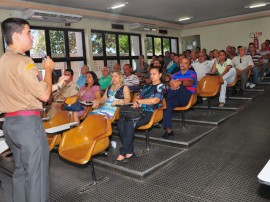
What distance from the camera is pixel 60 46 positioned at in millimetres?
7266

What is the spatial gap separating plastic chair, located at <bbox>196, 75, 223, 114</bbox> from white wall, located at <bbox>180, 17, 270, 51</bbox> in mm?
6640

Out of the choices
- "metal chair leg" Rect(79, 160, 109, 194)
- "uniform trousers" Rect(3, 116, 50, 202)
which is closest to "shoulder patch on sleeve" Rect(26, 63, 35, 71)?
"uniform trousers" Rect(3, 116, 50, 202)

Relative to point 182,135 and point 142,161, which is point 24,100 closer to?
point 142,161

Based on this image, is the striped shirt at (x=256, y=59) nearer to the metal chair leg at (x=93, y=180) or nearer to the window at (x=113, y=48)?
the window at (x=113, y=48)

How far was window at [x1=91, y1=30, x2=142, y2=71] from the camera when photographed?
8211mm

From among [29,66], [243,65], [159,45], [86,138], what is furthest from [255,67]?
[29,66]

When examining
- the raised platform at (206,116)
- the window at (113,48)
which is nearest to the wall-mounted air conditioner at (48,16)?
the window at (113,48)

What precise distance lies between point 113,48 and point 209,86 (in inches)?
196

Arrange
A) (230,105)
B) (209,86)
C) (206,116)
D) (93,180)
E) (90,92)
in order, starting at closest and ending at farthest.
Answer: (93,180), (90,92), (206,116), (209,86), (230,105)

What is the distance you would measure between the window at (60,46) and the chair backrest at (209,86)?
4135 mm

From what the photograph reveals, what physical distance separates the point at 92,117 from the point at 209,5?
259 inches

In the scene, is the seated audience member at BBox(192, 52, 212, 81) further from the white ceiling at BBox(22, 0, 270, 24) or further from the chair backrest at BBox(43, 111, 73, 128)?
the chair backrest at BBox(43, 111, 73, 128)

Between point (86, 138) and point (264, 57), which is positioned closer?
point (86, 138)

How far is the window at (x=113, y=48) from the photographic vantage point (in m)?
8.21
